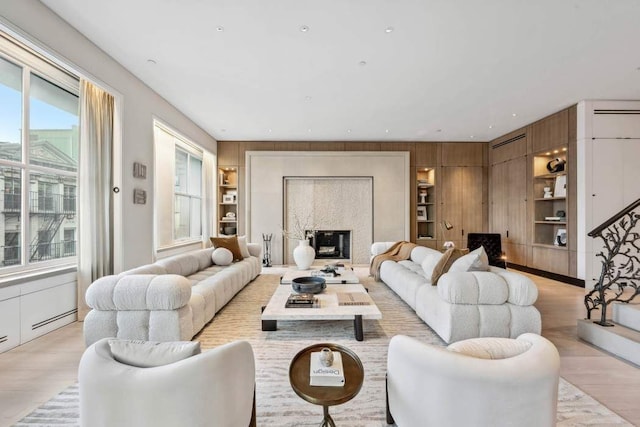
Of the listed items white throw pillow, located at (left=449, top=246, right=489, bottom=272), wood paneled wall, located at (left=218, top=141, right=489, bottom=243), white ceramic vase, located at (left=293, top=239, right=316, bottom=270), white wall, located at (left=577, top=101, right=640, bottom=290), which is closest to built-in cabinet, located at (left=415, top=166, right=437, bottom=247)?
wood paneled wall, located at (left=218, top=141, right=489, bottom=243)

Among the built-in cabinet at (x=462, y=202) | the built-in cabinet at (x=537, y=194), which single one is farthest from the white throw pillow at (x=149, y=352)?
the built-in cabinet at (x=462, y=202)

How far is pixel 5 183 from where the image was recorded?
2.80 meters

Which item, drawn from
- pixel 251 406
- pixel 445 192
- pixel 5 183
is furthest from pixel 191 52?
pixel 445 192

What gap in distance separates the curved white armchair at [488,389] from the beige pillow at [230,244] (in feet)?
13.0

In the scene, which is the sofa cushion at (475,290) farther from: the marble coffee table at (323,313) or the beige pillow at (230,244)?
the beige pillow at (230,244)

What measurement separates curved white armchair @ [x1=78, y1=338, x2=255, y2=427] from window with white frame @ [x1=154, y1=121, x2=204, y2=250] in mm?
3974

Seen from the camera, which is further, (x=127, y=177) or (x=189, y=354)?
(x=127, y=177)

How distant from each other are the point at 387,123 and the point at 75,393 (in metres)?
5.77

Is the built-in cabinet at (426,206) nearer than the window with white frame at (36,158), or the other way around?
the window with white frame at (36,158)

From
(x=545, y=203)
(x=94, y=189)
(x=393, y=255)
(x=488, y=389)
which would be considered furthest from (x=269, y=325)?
(x=545, y=203)

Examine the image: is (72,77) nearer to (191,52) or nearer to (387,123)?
(191,52)

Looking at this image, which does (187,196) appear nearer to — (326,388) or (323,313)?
(323,313)

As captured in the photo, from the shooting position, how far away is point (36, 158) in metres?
3.12

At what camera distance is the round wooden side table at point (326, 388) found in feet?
4.14
